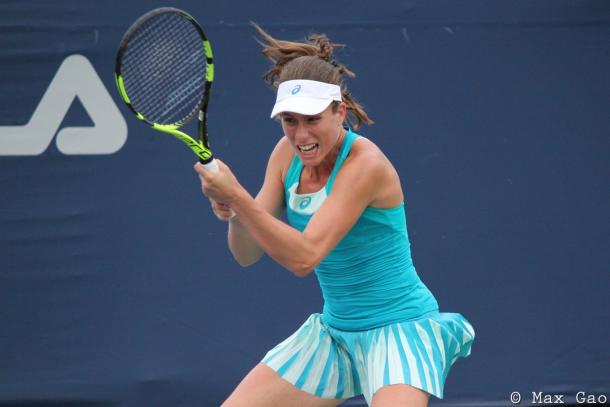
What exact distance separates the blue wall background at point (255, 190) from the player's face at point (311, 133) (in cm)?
156

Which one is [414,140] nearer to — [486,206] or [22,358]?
[486,206]

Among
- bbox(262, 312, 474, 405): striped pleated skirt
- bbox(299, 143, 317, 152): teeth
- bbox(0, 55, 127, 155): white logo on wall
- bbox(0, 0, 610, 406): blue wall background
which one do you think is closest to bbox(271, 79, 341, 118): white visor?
bbox(299, 143, 317, 152): teeth

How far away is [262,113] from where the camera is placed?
4.63m

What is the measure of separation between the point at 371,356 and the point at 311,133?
2.27 ft

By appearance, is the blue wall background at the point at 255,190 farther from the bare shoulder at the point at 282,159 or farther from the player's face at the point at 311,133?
the player's face at the point at 311,133

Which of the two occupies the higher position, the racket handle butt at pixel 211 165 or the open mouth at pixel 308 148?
the open mouth at pixel 308 148

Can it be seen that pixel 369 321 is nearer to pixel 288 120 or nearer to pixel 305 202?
pixel 305 202

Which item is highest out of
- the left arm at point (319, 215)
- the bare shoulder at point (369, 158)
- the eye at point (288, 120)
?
the eye at point (288, 120)

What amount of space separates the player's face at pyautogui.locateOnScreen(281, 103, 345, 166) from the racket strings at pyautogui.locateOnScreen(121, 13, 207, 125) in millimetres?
353

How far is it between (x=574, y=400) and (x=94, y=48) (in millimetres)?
2629

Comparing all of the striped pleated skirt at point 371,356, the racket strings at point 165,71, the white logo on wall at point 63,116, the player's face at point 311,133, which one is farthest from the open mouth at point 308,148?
the white logo on wall at point 63,116

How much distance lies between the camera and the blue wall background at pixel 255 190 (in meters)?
4.59

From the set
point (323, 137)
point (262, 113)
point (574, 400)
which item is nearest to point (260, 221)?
point (323, 137)

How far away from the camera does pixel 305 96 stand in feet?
9.83
